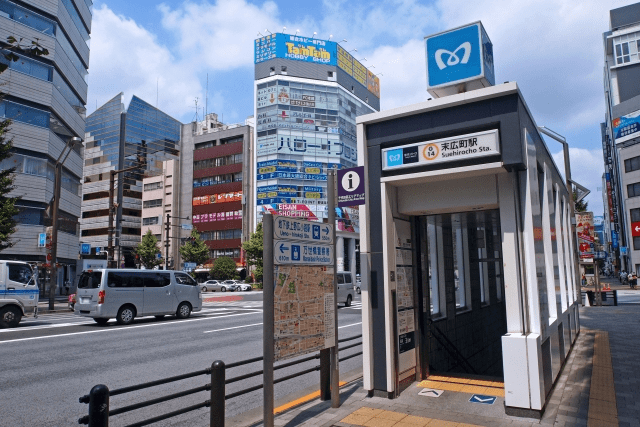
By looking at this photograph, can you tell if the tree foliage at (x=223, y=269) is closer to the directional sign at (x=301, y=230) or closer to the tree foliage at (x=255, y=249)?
the tree foliage at (x=255, y=249)

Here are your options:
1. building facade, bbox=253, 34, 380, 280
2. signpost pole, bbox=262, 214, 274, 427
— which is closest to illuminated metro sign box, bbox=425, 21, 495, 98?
signpost pole, bbox=262, 214, 274, 427

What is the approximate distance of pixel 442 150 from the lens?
619 centimetres

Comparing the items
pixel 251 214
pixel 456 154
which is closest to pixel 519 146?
pixel 456 154

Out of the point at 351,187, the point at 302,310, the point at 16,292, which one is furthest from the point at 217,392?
the point at 16,292

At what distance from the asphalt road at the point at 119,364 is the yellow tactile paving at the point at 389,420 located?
6.07 feet

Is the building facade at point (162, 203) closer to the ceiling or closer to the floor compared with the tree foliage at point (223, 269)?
closer to the ceiling

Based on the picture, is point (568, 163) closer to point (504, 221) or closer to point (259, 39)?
point (504, 221)

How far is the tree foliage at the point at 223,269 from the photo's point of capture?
67.7 meters

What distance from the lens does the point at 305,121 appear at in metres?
72.9

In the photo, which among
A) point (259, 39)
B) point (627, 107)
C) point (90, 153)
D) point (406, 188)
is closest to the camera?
point (406, 188)

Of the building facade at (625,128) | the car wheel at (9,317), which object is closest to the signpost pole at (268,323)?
the car wheel at (9,317)

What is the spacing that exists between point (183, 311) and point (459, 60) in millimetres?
15939

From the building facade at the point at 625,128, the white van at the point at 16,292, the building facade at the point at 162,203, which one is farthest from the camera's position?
the building facade at the point at 162,203

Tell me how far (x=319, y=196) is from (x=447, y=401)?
6551 cm
